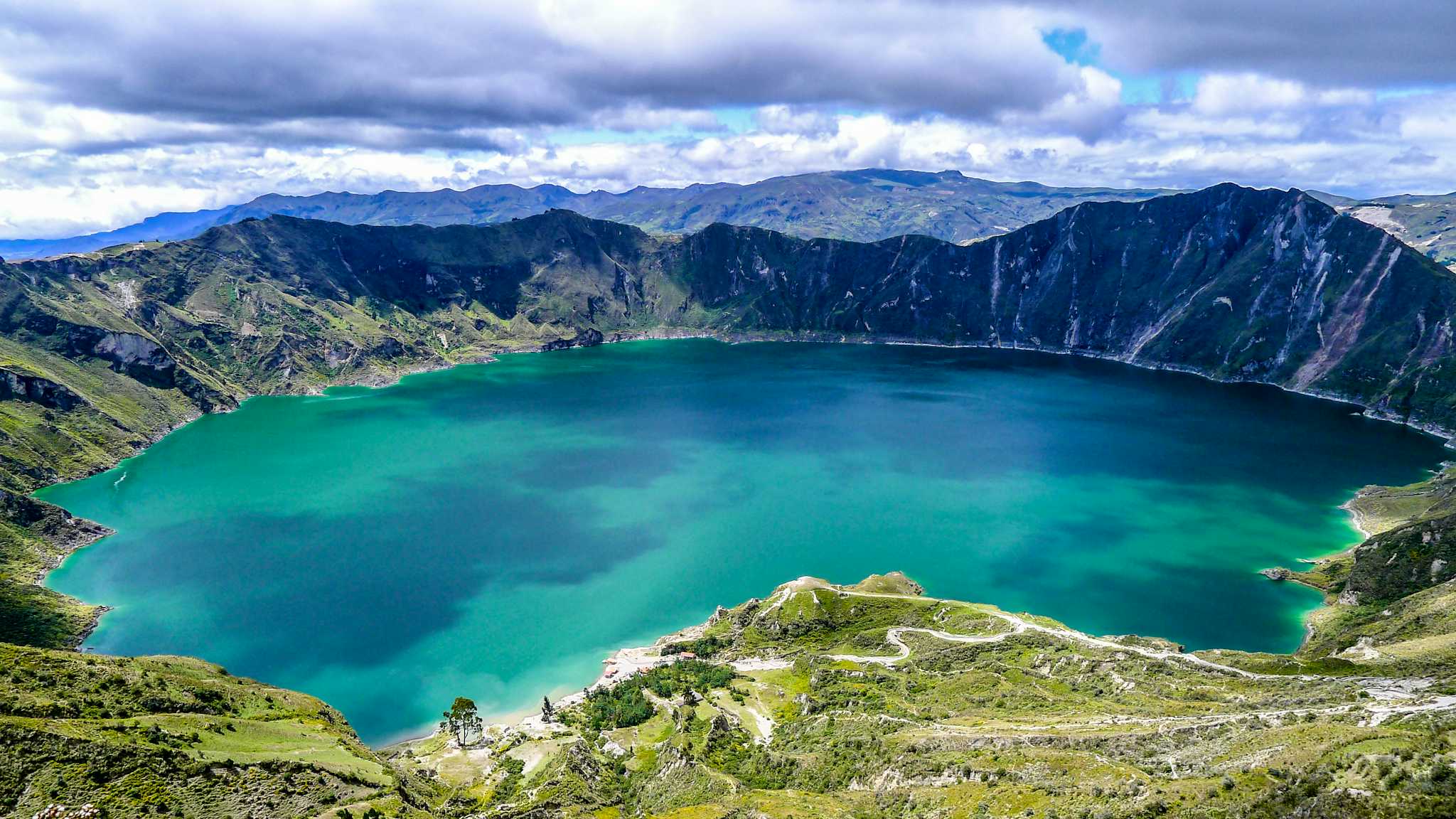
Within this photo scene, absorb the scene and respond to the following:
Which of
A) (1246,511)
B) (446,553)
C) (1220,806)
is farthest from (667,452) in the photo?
(1220,806)

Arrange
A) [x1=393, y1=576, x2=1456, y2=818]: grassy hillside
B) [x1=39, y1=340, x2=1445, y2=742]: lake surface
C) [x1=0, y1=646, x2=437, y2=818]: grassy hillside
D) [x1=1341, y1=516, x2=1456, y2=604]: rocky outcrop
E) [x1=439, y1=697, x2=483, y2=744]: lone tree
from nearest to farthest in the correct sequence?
[x1=393, y1=576, x2=1456, y2=818]: grassy hillside, [x1=0, y1=646, x2=437, y2=818]: grassy hillside, [x1=439, y1=697, x2=483, y2=744]: lone tree, [x1=1341, y1=516, x2=1456, y2=604]: rocky outcrop, [x1=39, y1=340, x2=1445, y2=742]: lake surface

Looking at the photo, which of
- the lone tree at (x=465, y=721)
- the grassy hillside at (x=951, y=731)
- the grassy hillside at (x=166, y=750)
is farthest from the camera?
the lone tree at (x=465, y=721)

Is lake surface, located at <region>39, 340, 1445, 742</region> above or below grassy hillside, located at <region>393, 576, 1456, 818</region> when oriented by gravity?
below

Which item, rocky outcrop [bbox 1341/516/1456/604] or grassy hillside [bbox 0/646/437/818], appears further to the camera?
rocky outcrop [bbox 1341/516/1456/604]

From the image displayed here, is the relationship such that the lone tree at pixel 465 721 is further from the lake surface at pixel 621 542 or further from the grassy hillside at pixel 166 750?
the grassy hillside at pixel 166 750

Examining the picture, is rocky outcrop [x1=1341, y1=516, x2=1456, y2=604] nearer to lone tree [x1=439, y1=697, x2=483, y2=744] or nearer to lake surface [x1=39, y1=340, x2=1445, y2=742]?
lake surface [x1=39, y1=340, x2=1445, y2=742]

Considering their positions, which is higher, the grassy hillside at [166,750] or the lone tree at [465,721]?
the grassy hillside at [166,750]

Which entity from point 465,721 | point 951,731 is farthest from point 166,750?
point 951,731

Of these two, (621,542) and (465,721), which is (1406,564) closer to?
(621,542)

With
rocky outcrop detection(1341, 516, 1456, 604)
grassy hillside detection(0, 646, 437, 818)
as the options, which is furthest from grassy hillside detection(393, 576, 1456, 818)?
rocky outcrop detection(1341, 516, 1456, 604)

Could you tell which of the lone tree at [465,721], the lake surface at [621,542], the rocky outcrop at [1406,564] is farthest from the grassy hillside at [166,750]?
the rocky outcrop at [1406,564]
